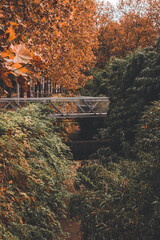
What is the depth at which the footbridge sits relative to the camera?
37.0 feet

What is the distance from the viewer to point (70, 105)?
12.6 m

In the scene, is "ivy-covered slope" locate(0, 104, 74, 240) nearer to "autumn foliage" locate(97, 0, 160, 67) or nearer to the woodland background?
the woodland background

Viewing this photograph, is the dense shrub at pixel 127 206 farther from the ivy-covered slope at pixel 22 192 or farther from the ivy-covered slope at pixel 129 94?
the ivy-covered slope at pixel 129 94

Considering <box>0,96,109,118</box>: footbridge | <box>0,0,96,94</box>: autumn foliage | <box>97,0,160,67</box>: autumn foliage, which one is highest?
<box>97,0,160,67</box>: autumn foliage

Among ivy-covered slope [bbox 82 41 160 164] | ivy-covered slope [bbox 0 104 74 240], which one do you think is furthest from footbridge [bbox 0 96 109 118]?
ivy-covered slope [bbox 0 104 74 240]

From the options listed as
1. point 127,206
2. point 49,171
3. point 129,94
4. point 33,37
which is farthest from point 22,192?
point 129,94

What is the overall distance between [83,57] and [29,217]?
42.1ft

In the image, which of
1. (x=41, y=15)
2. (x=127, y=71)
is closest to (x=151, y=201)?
(x=41, y=15)

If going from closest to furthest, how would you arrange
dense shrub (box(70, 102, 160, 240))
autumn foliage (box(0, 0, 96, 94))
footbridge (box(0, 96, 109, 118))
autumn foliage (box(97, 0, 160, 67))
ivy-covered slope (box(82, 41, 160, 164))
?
autumn foliage (box(0, 0, 96, 94)) → dense shrub (box(70, 102, 160, 240)) → ivy-covered slope (box(82, 41, 160, 164)) → footbridge (box(0, 96, 109, 118)) → autumn foliage (box(97, 0, 160, 67))

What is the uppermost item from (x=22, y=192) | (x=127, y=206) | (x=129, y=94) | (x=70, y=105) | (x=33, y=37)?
(x=33, y=37)

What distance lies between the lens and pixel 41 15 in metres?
4.09

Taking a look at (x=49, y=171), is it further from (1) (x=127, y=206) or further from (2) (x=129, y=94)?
(2) (x=129, y=94)

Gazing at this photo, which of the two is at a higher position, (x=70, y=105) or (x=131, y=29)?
(x=131, y=29)

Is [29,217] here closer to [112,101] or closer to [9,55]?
[9,55]
